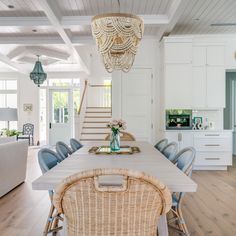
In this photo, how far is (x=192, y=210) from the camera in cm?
358

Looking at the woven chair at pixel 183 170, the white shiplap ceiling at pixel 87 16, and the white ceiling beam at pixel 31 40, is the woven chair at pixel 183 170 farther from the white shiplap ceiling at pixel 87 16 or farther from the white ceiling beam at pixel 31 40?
the white ceiling beam at pixel 31 40

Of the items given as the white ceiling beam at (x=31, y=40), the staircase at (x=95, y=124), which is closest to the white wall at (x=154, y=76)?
the white ceiling beam at (x=31, y=40)

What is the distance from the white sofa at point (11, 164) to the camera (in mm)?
4172

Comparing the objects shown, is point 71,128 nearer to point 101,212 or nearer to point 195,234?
point 195,234

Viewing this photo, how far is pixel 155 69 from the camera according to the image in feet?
22.1

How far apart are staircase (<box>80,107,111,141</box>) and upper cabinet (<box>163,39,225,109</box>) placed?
3732 millimetres

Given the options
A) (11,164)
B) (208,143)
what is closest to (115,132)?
(11,164)

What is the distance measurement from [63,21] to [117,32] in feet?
9.46

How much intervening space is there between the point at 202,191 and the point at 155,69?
131 inches

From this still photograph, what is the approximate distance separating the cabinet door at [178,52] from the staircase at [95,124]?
158 inches

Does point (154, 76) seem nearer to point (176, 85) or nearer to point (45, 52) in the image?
point (176, 85)

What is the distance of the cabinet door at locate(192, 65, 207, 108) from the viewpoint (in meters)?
6.29

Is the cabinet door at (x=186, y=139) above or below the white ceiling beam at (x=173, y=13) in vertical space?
below

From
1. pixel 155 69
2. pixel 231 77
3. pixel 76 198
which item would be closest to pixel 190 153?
pixel 76 198
